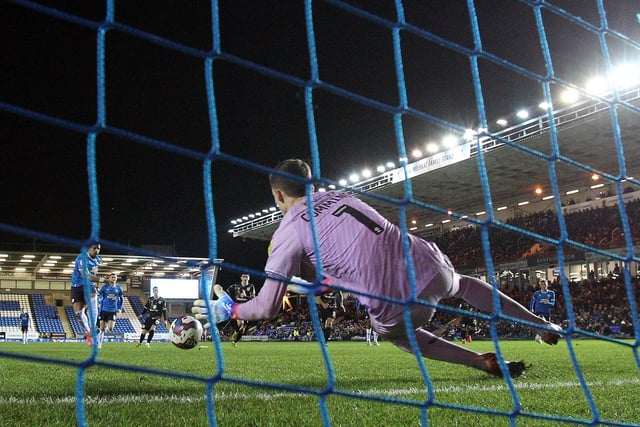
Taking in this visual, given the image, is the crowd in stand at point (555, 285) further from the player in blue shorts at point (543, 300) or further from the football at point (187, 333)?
the football at point (187, 333)

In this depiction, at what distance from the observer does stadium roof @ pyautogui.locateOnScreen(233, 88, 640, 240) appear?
23.4 m

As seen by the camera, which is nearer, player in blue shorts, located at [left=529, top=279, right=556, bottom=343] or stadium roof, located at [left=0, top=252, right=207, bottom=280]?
player in blue shorts, located at [left=529, top=279, right=556, bottom=343]

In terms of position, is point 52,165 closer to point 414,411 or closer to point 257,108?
point 257,108

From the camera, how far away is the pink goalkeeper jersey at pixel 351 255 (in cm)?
345

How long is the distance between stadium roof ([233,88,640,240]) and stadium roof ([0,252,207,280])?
16015 mm

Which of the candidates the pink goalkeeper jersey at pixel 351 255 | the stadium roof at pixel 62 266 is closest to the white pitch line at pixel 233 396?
the pink goalkeeper jersey at pixel 351 255

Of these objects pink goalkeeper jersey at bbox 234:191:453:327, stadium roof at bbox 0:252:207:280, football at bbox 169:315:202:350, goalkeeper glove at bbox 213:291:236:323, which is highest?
stadium roof at bbox 0:252:207:280

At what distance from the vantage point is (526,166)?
1104 inches

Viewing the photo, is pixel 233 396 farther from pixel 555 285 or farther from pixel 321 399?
pixel 555 285

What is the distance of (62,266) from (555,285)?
31.0 meters

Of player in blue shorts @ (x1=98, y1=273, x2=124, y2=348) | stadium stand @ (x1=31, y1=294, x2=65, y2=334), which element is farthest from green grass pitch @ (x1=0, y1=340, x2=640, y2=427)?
stadium stand @ (x1=31, y1=294, x2=65, y2=334)

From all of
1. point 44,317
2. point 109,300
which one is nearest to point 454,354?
point 109,300

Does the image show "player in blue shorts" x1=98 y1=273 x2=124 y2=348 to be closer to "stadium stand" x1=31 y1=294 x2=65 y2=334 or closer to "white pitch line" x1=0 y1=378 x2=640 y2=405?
"white pitch line" x1=0 y1=378 x2=640 y2=405

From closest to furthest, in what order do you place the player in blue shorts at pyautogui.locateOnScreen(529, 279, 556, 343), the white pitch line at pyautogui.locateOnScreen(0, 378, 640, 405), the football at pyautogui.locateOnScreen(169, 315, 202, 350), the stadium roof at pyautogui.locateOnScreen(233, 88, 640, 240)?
the white pitch line at pyautogui.locateOnScreen(0, 378, 640, 405), the football at pyautogui.locateOnScreen(169, 315, 202, 350), the player in blue shorts at pyautogui.locateOnScreen(529, 279, 556, 343), the stadium roof at pyautogui.locateOnScreen(233, 88, 640, 240)
